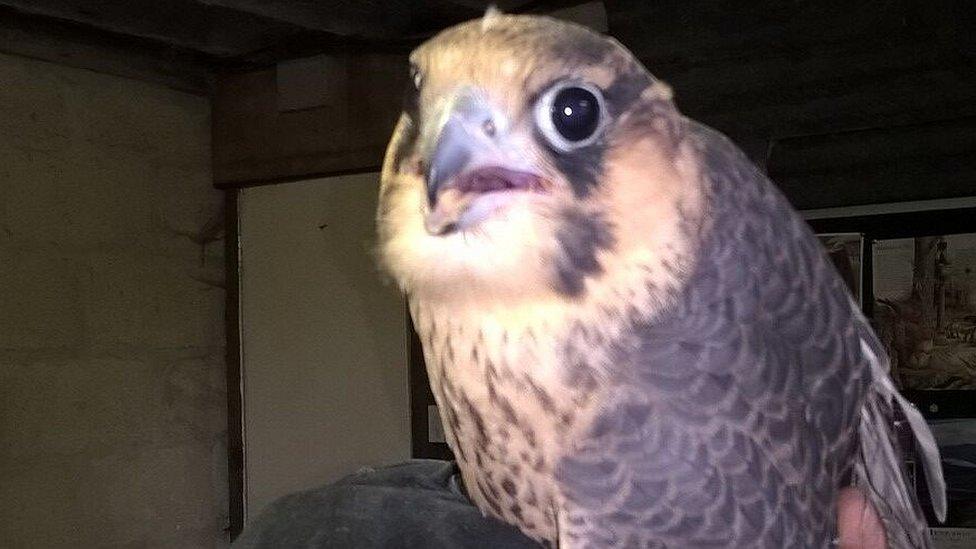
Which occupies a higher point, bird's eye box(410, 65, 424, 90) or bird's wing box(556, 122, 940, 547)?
bird's eye box(410, 65, 424, 90)

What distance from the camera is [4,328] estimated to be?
208 cm

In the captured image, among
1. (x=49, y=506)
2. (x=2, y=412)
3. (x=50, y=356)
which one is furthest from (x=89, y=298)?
(x=49, y=506)

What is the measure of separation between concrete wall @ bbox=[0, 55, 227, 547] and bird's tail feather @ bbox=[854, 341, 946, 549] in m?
1.86

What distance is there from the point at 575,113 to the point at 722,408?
259 millimetres

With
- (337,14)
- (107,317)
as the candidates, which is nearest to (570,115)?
(337,14)

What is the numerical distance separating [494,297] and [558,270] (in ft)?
0.18

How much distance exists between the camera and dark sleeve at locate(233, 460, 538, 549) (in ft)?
3.05

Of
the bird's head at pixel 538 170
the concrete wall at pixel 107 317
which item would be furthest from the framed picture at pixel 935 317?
the concrete wall at pixel 107 317

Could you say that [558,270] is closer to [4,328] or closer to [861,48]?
[861,48]

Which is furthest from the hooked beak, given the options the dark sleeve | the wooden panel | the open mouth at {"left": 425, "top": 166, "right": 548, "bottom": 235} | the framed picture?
the framed picture

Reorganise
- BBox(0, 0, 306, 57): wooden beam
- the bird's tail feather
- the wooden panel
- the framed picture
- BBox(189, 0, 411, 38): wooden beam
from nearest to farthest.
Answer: the bird's tail feather, BBox(189, 0, 411, 38): wooden beam, BBox(0, 0, 306, 57): wooden beam, the framed picture, the wooden panel

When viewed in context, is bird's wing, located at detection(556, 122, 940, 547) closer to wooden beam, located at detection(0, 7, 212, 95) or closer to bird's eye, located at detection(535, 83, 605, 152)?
bird's eye, located at detection(535, 83, 605, 152)

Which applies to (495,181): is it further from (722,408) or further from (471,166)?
(722,408)

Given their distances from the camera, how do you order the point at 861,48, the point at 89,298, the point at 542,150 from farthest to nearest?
the point at 89,298 → the point at 861,48 → the point at 542,150
